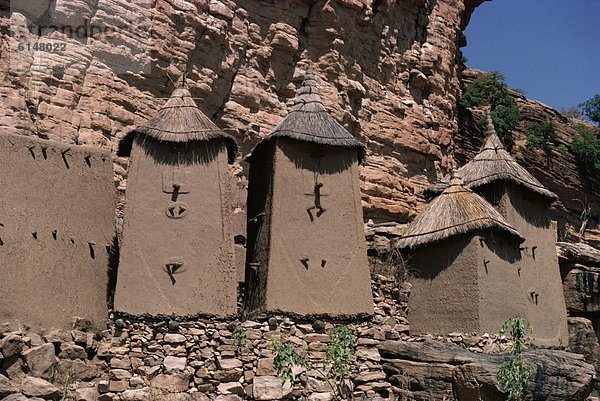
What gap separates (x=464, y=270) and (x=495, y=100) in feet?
63.1

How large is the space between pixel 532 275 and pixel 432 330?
357cm

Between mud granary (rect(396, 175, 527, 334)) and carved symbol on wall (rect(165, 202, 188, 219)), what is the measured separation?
5320mm

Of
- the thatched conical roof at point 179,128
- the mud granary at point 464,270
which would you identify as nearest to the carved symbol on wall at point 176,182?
the thatched conical roof at point 179,128

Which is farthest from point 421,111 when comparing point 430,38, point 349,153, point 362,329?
point 362,329

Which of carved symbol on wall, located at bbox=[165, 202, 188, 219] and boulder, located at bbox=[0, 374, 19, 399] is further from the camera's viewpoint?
carved symbol on wall, located at bbox=[165, 202, 188, 219]

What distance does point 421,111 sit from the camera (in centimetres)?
2800

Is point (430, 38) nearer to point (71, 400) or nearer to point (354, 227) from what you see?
point (354, 227)

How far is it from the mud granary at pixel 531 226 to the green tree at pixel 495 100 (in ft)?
42.9

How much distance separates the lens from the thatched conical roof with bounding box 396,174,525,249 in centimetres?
1705

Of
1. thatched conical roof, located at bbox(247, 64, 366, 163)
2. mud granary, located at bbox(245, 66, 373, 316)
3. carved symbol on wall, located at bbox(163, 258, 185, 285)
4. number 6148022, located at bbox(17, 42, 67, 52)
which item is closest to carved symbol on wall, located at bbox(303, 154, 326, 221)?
mud granary, located at bbox(245, 66, 373, 316)

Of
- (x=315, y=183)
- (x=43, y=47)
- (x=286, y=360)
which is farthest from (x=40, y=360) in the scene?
(x=43, y=47)

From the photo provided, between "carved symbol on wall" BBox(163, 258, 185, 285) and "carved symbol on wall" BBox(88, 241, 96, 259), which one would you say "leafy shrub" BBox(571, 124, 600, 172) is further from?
"carved symbol on wall" BBox(88, 241, 96, 259)

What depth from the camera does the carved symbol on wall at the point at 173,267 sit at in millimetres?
14402

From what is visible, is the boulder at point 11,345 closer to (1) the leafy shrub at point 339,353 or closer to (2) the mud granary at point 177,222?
(2) the mud granary at point 177,222
